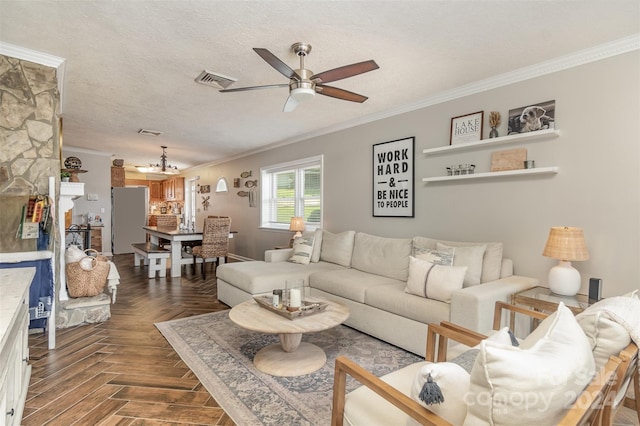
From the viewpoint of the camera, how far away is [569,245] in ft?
8.04

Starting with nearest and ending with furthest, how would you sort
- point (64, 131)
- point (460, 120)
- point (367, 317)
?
1. point (367, 317)
2. point (460, 120)
3. point (64, 131)

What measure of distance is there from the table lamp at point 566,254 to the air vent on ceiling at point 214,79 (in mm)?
3055

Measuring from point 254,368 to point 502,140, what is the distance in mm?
2910

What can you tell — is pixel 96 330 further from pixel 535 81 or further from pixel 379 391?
pixel 535 81

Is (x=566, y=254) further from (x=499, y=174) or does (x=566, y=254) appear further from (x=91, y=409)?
(x=91, y=409)

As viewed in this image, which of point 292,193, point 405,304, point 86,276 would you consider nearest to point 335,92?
point 405,304

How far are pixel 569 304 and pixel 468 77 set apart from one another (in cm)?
211

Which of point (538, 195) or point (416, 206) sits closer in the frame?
point (538, 195)

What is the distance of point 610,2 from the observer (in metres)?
1.98

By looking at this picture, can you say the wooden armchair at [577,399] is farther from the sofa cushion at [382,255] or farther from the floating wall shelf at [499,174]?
the sofa cushion at [382,255]

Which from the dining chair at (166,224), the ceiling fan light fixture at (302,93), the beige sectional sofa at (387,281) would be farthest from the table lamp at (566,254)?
the dining chair at (166,224)

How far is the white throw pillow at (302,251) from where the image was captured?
14.5 ft

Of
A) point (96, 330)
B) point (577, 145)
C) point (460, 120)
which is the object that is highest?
point (460, 120)

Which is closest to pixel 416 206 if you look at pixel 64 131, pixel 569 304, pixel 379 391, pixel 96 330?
pixel 569 304
